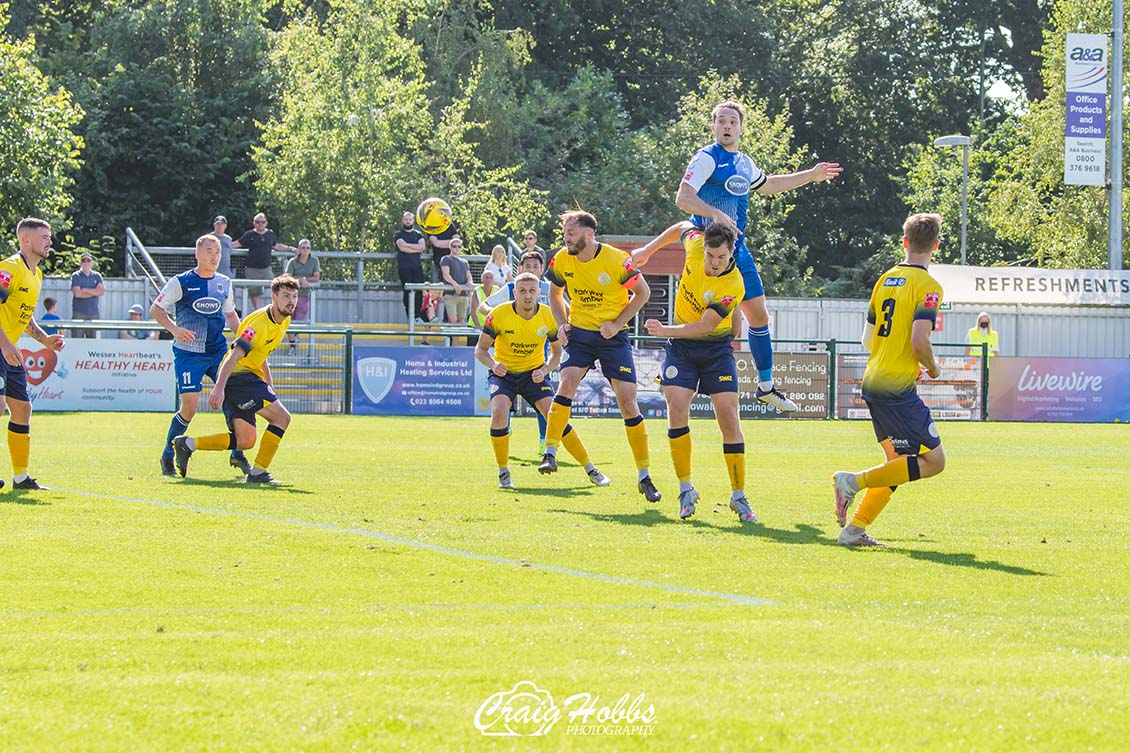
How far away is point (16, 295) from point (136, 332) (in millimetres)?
17170

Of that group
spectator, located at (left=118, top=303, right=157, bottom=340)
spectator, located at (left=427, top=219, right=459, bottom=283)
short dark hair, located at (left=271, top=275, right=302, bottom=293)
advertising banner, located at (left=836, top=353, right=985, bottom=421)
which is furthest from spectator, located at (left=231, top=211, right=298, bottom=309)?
short dark hair, located at (left=271, top=275, right=302, bottom=293)

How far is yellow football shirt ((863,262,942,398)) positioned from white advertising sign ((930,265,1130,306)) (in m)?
29.8

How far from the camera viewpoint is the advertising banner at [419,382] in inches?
1104

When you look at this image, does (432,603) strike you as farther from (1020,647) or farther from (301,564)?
(1020,647)

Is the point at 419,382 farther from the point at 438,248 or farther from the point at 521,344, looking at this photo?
the point at 521,344

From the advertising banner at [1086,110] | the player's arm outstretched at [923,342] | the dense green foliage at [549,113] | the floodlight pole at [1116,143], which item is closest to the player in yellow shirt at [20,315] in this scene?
the player's arm outstretched at [923,342]

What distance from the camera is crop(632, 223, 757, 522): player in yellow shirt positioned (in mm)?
10258

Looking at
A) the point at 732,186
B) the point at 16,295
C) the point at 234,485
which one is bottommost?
the point at 234,485

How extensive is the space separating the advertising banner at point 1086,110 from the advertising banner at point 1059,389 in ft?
23.7

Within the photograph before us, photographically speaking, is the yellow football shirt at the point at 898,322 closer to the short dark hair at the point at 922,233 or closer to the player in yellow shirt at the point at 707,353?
the short dark hair at the point at 922,233

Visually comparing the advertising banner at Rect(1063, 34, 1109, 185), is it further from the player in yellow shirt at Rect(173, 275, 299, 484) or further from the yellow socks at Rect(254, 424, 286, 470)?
the yellow socks at Rect(254, 424, 286, 470)

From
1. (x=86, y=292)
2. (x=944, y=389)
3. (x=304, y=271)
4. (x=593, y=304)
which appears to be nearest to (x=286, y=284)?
(x=593, y=304)

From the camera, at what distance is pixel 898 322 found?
351 inches

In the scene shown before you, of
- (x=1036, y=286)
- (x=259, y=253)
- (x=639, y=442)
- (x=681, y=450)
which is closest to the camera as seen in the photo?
(x=681, y=450)
